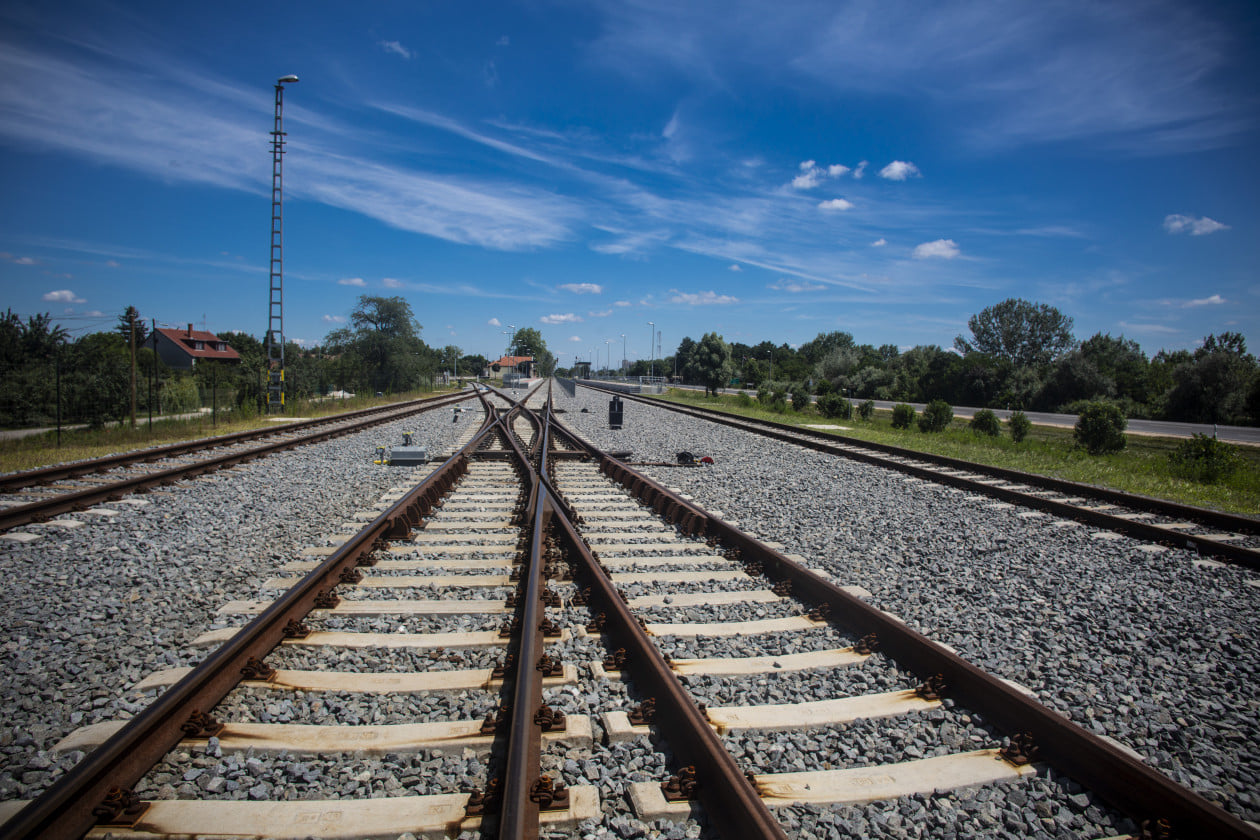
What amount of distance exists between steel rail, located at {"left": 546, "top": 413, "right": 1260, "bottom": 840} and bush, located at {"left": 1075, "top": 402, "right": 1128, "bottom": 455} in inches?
536

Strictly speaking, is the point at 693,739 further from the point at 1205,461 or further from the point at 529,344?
the point at 529,344

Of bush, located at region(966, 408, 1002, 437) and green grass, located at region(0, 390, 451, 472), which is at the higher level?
bush, located at region(966, 408, 1002, 437)

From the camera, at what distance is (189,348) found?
83938 millimetres

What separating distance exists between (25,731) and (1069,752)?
4.54 metres

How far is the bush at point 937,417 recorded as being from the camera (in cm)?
1995

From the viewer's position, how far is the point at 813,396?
5025 centimetres

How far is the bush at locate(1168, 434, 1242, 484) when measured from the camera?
35.6ft

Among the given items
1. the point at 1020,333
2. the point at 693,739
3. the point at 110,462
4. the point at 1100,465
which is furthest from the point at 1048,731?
the point at 1020,333

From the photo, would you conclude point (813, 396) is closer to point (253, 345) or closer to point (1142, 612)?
point (1142, 612)

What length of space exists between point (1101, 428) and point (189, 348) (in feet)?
331

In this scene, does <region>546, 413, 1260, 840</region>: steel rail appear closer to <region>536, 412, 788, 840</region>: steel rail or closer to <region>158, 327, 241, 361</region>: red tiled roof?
<region>536, 412, 788, 840</region>: steel rail

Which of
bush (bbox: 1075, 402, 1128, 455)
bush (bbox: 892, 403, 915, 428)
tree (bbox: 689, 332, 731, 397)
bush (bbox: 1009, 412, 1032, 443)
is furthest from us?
tree (bbox: 689, 332, 731, 397)

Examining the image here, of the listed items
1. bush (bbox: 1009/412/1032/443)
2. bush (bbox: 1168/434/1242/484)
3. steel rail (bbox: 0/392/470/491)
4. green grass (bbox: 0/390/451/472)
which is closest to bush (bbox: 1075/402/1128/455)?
bush (bbox: 1168/434/1242/484)

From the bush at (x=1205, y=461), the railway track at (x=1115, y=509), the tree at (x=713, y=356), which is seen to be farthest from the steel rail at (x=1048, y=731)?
the tree at (x=713, y=356)
